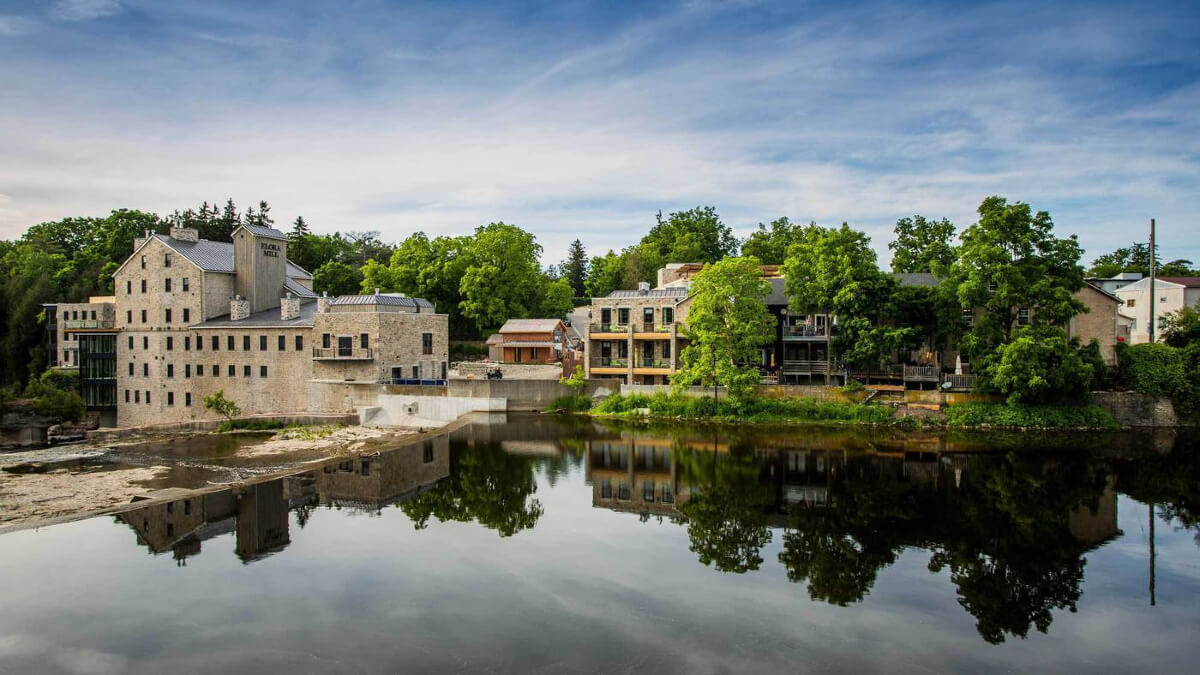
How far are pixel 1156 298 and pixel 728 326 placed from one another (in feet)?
133

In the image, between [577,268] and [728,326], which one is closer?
[728,326]

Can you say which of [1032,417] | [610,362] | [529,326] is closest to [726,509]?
[1032,417]

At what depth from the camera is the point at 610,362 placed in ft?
160

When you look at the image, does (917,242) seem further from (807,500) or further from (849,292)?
(807,500)

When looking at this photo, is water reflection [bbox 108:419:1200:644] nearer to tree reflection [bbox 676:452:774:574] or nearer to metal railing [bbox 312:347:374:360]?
tree reflection [bbox 676:452:774:574]

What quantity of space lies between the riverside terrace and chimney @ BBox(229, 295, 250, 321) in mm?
69

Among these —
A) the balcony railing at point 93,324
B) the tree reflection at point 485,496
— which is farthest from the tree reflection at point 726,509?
the balcony railing at point 93,324

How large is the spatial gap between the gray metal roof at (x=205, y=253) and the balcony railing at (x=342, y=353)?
A: 8883mm

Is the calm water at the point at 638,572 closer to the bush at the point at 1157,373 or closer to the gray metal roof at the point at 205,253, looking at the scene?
the bush at the point at 1157,373

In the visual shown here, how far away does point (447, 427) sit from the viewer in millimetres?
41781

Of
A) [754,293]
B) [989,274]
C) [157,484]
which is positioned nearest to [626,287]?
[754,293]

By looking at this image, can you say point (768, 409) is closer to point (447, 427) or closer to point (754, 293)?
point (754, 293)

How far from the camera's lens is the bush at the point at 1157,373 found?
38406mm

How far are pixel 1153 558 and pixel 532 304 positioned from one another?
52094 mm
